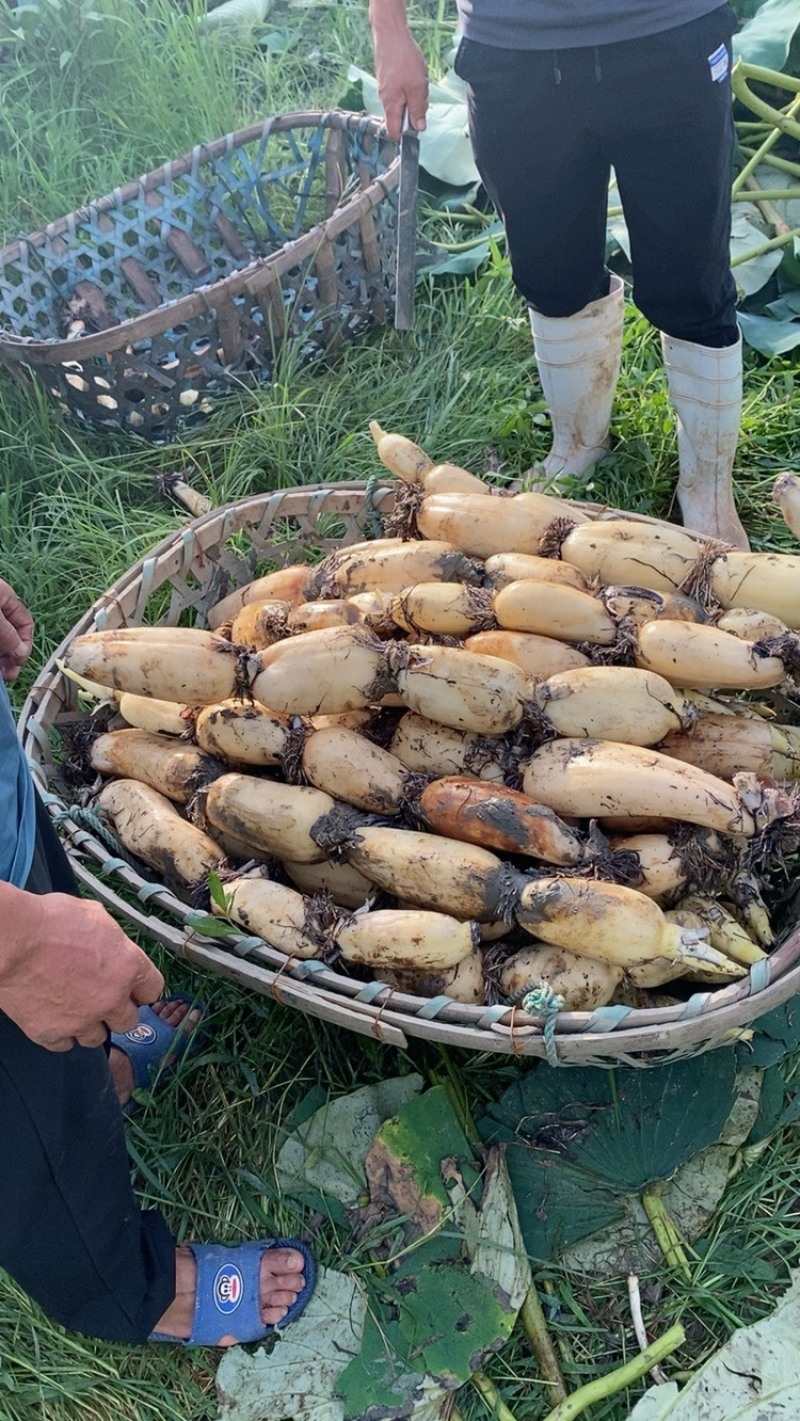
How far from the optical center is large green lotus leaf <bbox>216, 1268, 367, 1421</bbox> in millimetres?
1708

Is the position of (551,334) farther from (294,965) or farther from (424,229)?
(294,965)

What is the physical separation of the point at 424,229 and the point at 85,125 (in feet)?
5.04

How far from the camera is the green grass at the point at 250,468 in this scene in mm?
1780

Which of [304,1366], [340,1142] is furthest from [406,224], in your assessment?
[304,1366]

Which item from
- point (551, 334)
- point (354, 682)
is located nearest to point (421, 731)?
point (354, 682)

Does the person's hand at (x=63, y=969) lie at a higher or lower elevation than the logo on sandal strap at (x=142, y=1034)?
higher

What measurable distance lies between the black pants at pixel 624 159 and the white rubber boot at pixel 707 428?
53 millimetres

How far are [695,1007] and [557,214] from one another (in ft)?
5.66

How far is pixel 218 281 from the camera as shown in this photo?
330 cm

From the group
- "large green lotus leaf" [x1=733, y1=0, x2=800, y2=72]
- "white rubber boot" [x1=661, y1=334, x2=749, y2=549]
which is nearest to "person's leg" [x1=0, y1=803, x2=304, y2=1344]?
"white rubber boot" [x1=661, y1=334, x2=749, y2=549]

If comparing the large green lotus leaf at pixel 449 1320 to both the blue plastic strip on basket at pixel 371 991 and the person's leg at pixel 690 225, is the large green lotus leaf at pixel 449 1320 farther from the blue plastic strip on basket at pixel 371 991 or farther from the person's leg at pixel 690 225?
the person's leg at pixel 690 225

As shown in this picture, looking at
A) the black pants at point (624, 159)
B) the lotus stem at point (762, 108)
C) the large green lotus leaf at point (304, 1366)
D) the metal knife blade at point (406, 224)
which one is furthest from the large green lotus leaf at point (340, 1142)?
the lotus stem at point (762, 108)

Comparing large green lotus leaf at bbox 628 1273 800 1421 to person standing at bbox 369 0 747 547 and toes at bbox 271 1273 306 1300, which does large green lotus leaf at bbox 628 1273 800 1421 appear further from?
person standing at bbox 369 0 747 547

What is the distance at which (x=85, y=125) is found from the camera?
4238 mm
